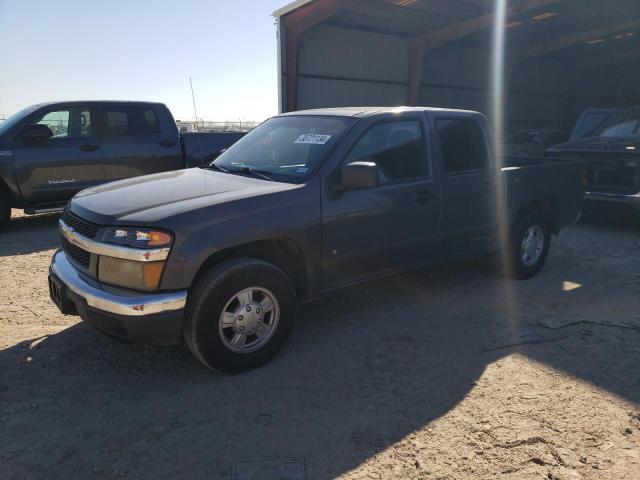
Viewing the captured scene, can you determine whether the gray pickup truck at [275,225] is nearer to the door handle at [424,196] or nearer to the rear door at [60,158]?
the door handle at [424,196]

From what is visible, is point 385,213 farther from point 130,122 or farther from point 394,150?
point 130,122

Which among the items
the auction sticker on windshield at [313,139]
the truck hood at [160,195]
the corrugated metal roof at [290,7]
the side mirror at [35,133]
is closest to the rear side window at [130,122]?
the side mirror at [35,133]

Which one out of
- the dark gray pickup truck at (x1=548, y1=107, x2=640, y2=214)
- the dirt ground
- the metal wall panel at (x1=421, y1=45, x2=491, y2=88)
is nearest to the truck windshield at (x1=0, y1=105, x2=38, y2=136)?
the dirt ground

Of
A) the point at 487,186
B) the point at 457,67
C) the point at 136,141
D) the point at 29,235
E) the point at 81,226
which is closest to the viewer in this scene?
the point at 81,226

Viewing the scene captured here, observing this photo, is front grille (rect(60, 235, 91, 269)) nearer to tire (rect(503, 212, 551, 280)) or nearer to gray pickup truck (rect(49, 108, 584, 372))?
gray pickup truck (rect(49, 108, 584, 372))

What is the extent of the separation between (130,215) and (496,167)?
137 inches

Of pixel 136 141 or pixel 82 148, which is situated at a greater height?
pixel 136 141

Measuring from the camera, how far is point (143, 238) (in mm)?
2900

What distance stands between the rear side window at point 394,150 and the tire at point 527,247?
1.62 meters

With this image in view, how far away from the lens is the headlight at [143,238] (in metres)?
2.89

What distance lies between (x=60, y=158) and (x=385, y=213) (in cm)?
584

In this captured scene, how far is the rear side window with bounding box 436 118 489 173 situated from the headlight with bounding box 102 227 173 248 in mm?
2608

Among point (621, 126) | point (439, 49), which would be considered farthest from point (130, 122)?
point (439, 49)

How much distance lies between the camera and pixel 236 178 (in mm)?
3832
